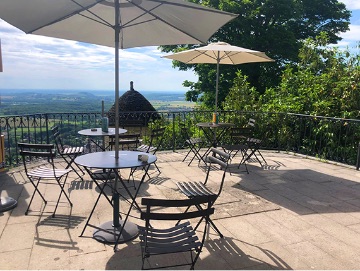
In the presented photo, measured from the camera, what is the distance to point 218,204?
3955mm

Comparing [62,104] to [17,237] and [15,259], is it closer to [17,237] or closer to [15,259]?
[17,237]

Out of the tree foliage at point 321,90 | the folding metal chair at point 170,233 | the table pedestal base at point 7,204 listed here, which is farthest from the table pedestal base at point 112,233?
the tree foliage at point 321,90

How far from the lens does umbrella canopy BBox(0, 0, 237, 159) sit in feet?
8.91

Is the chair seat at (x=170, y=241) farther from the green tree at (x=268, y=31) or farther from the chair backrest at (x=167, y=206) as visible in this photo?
the green tree at (x=268, y=31)

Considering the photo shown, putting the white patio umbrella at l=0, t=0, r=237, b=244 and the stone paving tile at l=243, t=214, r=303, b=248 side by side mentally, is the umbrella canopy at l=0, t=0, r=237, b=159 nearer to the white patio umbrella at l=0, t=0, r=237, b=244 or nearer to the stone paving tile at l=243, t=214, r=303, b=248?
the white patio umbrella at l=0, t=0, r=237, b=244

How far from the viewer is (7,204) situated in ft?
12.1

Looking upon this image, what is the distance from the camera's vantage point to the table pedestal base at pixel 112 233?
2890 millimetres

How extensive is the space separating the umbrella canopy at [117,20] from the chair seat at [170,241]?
101cm

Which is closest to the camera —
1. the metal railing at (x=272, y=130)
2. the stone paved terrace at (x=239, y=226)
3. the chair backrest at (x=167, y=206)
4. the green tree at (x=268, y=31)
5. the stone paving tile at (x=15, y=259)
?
the chair backrest at (x=167, y=206)

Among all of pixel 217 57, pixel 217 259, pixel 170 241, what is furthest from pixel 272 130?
pixel 170 241

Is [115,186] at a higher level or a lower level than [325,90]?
lower

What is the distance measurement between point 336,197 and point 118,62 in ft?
12.1

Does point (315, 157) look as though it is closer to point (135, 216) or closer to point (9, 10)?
point (135, 216)

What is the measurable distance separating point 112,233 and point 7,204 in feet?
5.57
